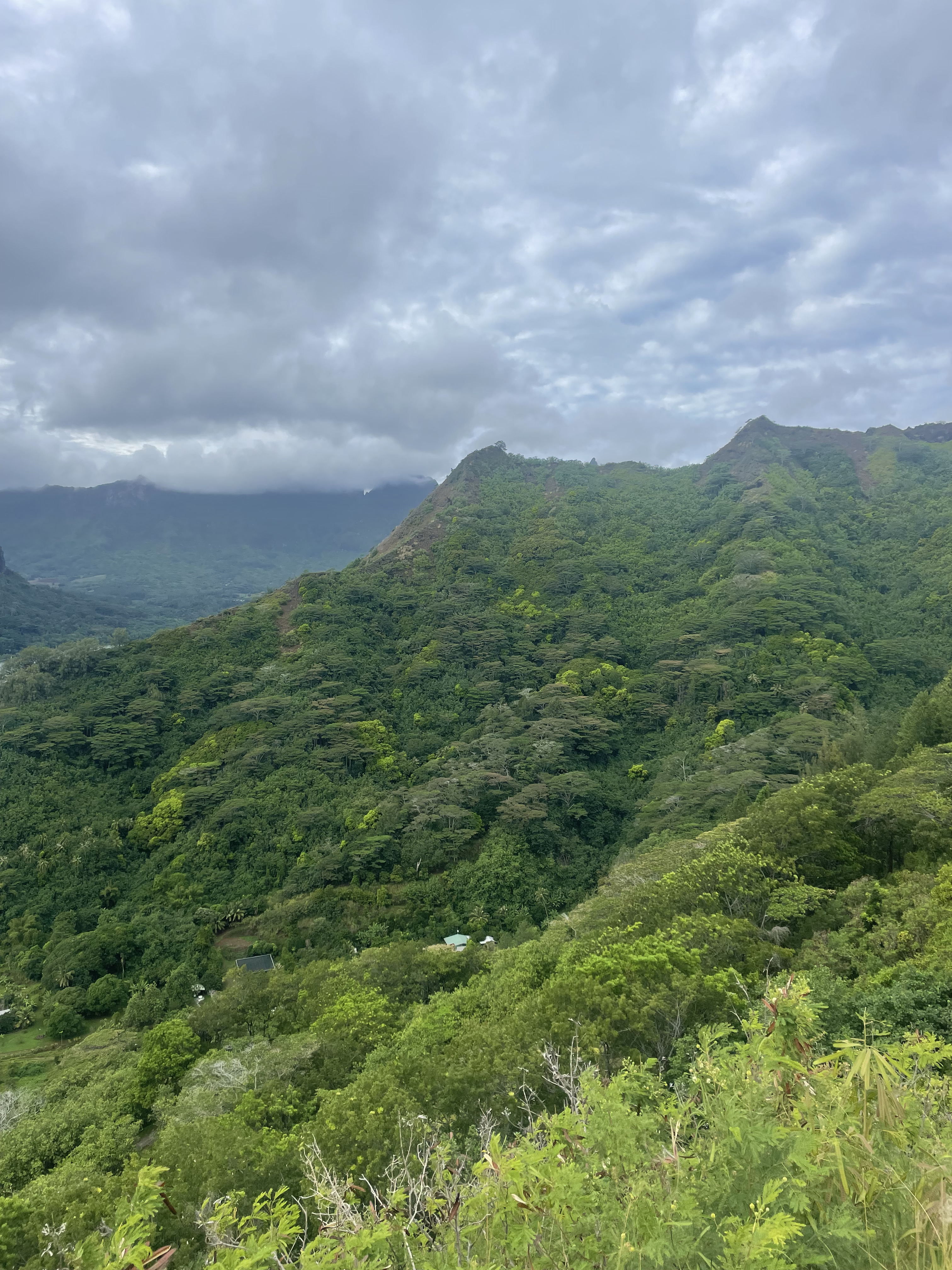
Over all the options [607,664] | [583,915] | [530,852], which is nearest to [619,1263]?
[583,915]

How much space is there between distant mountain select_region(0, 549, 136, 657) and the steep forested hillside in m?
67.9

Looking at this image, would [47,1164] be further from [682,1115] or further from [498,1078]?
[682,1115]

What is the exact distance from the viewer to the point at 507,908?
84.9 feet

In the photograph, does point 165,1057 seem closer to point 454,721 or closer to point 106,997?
point 106,997

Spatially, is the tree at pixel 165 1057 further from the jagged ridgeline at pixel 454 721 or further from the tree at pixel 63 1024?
the jagged ridgeline at pixel 454 721

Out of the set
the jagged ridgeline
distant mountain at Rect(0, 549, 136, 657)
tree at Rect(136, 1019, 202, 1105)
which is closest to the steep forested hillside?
tree at Rect(136, 1019, 202, 1105)

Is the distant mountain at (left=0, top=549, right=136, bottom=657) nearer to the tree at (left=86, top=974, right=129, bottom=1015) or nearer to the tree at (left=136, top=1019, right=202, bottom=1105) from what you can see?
the tree at (left=86, top=974, right=129, bottom=1015)

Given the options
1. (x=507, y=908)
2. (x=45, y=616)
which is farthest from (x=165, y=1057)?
Result: (x=45, y=616)

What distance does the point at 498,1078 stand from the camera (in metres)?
9.86

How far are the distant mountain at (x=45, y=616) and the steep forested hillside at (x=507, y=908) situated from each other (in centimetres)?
6785

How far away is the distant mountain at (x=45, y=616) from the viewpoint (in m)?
101

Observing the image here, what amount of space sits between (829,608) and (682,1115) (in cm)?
5150

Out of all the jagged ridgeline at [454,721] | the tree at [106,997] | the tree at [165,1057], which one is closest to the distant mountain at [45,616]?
the jagged ridgeline at [454,721]

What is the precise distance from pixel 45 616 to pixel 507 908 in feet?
400
